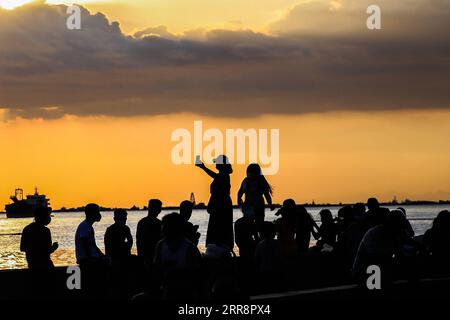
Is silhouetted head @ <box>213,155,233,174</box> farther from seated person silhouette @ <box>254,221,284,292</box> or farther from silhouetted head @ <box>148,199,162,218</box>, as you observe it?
seated person silhouette @ <box>254,221,284,292</box>

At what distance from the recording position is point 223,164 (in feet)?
67.9

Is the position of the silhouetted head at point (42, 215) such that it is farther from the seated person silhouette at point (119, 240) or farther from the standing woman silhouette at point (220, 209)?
the standing woman silhouette at point (220, 209)

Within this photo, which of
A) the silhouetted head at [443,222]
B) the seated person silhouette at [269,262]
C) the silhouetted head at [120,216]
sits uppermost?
the silhouetted head at [120,216]

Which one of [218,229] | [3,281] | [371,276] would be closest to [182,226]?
[371,276]

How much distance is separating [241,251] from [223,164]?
185cm

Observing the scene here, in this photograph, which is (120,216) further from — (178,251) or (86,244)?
(178,251)

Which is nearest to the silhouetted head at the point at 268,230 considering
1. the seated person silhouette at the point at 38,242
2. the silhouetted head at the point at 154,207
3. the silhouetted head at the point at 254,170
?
the silhouetted head at the point at 154,207

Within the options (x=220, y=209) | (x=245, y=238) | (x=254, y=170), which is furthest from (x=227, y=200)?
(x=254, y=170)

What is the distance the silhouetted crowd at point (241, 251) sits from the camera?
508 inches

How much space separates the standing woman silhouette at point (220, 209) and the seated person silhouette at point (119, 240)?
2.06 metres

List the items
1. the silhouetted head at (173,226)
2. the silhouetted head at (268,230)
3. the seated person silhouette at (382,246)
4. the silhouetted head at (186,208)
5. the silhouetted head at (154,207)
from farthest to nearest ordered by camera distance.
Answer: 1. the silhouetted head at (154,207)
2. the silhouetted head at (186,208)
3. the silhouetted head at (268,230)
4. the seated person silhouette at (382,246)
5. the silhouetted head at (173,226)

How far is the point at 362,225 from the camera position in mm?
→ 20703

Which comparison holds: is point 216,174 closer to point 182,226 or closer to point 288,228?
point 288,228
